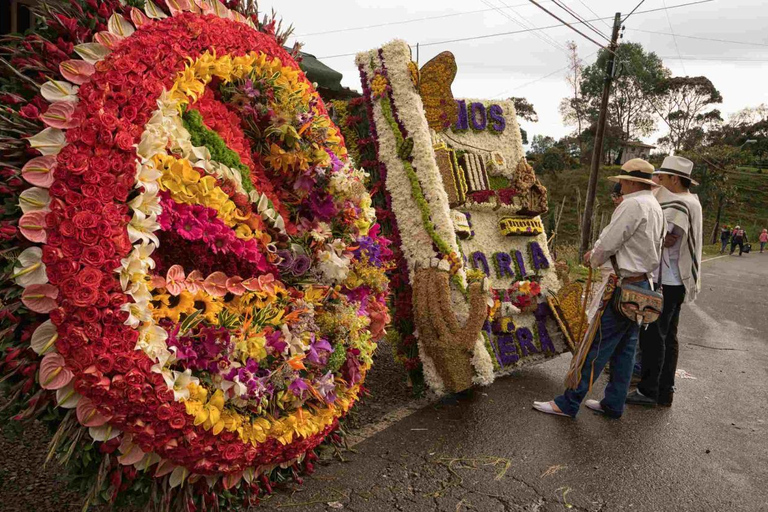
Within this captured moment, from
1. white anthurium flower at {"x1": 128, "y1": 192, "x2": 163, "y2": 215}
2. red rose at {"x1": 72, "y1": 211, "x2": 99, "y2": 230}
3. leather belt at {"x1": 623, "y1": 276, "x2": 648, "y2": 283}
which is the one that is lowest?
leather belt at {"x1": 623, "y1": 276, "x2": 648, "y2": 283}

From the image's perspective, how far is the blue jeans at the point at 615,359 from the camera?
Answer: 4898mm

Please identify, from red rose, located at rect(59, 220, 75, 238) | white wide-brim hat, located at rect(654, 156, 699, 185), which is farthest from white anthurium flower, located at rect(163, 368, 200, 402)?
white wide-brim hat, located at rect(654, 156, 699, 185)

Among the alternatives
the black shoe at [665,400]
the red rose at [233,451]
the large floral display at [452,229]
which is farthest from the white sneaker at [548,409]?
the red rose at [233,451]

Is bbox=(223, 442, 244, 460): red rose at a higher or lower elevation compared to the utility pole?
lower

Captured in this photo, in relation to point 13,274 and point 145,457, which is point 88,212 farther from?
point 145,457

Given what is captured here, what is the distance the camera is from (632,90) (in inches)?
2167

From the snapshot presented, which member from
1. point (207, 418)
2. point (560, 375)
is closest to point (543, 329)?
point (560, 375)

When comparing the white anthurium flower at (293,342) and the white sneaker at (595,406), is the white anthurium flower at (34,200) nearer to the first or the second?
the white anthurium flower at (293,342)

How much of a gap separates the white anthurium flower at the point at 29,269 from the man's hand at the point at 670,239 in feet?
16.5

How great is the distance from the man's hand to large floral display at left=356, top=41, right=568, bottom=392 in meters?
1.17

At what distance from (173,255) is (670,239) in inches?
174

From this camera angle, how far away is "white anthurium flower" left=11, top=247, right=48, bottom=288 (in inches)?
96.4

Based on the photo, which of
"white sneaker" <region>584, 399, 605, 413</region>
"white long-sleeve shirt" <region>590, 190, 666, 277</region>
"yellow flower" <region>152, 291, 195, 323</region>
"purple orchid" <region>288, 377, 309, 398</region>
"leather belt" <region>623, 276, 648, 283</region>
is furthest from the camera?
"white sneaker" <region>584, 399, 605, 413</region>

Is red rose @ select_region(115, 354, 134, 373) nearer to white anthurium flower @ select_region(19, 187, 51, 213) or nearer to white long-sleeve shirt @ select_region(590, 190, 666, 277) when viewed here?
white anthurium flower @ select_region(19, 187, 51, 213)
